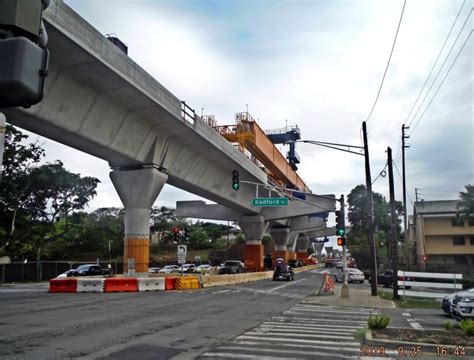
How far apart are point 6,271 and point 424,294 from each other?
128 feet

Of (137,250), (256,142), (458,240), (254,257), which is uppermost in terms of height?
(256,142)

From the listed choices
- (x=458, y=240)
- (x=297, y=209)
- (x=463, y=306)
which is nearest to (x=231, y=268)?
(x=297, y=209)

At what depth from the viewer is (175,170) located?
1253 inches

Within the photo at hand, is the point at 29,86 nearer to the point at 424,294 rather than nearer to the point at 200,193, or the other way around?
the point at 424,294

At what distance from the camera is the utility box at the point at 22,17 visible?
251 cm

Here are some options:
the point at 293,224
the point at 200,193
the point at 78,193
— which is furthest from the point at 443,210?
the point at 78,193

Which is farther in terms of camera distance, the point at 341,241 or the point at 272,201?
the point at 272,201

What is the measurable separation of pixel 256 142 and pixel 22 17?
4606 cm

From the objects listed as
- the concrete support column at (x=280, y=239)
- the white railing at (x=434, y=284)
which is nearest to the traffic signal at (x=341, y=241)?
the white railing at (x=434, y=284)

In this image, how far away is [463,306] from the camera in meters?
15.8

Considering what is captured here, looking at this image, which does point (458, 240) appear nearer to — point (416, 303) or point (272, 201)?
point (272, 201)

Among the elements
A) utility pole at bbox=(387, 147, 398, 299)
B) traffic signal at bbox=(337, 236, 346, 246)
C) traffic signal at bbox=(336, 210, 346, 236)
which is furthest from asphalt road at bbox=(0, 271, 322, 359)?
utility pole at bbox=(387, 147, 398, 299)

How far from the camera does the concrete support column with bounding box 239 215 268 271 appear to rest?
56.9 meters

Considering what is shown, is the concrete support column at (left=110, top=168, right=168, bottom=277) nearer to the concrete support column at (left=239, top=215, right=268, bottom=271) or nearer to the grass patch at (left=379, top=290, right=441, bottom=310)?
the grass patch at (left=379, top=290, right=441, bottom=310)
